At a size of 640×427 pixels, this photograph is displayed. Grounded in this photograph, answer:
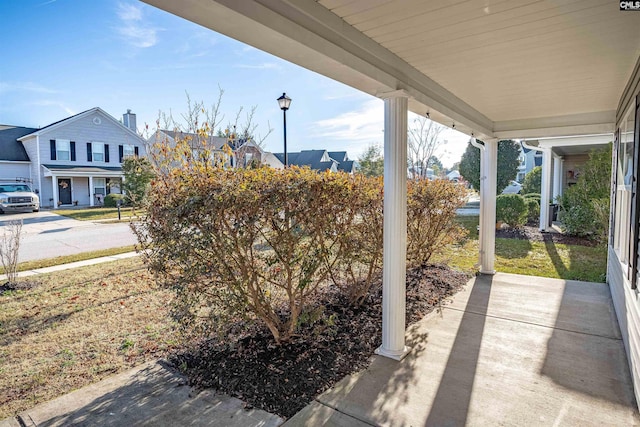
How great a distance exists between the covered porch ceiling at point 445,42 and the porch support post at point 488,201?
1.96 meters

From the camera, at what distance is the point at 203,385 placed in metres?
2.87

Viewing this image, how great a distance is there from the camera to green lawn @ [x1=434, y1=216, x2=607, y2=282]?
654 centimetres

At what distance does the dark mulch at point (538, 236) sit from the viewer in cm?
921

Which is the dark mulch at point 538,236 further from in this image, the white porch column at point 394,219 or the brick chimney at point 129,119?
the brick chimney at point 129,119

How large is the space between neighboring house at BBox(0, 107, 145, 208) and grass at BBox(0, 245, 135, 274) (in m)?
14.0

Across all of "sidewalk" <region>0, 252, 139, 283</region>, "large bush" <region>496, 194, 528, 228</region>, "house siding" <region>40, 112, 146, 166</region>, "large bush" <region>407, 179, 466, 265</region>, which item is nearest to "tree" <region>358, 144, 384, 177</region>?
"large bush" <region>496, 194, 528, 228</region>

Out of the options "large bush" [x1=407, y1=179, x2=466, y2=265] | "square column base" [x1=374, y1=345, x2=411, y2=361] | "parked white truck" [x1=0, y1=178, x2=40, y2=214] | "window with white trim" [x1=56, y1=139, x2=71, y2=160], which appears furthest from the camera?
"window with white trim" [x1=56, y1=139, x2=71, y2=160]

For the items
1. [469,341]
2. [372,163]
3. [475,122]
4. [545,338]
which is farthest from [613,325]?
[372,163]

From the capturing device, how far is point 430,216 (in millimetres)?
5723

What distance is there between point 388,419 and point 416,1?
2750mm

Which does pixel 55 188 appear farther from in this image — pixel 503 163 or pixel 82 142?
pixel 503 163

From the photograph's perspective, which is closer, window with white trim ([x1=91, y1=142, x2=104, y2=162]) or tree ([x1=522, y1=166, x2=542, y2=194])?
tree ([x1=522, y1=166, x2=542, y2=194])

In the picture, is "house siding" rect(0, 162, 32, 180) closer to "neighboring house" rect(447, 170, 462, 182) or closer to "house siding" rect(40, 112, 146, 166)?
"house siding" rect(40, 112, 146, 166)

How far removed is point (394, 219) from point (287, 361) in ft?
→ 5.28
